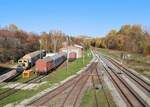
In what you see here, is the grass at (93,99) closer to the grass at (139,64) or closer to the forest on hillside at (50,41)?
the grass at (139,64)

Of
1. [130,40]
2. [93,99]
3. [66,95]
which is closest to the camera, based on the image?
[93,99]

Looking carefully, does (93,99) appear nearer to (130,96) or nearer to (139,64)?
(130,96)

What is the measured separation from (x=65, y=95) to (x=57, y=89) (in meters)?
4.80

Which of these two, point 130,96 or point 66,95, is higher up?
point 66,95

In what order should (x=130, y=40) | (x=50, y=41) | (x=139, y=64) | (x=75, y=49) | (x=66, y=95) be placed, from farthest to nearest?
(x=130, y=40) < (x=50, y=41) < (x=75, y=49) < (x=139, y=64) < (x=66, y=95)

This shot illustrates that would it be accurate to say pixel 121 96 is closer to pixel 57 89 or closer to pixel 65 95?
pixel 65 95

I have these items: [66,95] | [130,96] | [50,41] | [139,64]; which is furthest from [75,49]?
[66,95]

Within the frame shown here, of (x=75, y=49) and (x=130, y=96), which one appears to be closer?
(x=130, y=96)

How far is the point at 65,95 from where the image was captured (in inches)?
1303

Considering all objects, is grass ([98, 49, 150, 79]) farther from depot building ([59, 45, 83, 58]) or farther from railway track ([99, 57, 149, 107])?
railway track ([99, 57, 149, 107])

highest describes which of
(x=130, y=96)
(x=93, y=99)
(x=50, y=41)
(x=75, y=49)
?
(x=50, y=41)

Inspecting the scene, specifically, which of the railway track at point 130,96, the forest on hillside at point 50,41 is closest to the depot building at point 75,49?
the forest on hillside at point 50,41

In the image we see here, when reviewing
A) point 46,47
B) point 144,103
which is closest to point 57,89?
point 144,103

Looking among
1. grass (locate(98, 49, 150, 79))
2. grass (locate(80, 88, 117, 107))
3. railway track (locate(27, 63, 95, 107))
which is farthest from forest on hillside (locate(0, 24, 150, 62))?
grass (locate(80, 88, 117, 107))
